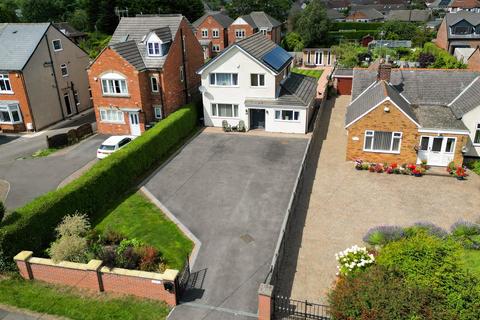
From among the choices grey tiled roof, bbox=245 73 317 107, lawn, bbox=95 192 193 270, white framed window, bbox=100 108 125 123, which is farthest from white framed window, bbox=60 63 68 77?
lawn, bbox=95 192 193 270

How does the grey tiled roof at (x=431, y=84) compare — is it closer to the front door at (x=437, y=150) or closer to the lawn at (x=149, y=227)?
the front door at (x=437, y=150)

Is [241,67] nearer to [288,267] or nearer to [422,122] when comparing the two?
[422,122]

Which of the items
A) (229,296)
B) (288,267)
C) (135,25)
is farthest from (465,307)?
(135,25)

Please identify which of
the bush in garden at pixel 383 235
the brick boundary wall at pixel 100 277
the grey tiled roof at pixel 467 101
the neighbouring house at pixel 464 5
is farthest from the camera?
the neighbouring house at pixel 464 5

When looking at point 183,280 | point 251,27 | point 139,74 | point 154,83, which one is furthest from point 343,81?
point 183,280

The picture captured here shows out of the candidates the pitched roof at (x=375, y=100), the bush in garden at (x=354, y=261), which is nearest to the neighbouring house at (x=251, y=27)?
the pitched roof at (x=375, y=100)

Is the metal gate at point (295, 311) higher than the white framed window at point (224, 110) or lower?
lower
